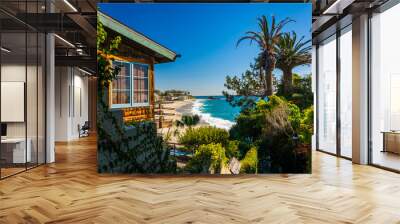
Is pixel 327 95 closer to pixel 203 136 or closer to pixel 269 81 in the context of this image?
pixel 269 81

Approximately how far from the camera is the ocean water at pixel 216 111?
20.0 ft

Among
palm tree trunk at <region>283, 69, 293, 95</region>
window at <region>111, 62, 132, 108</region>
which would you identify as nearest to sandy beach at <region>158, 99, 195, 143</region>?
window at <region>111, 62, 132, 108</region>

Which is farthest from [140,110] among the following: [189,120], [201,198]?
[201,198]

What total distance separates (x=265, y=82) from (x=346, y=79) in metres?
3.22

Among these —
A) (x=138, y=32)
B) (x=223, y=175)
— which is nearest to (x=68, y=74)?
(x=138, y=32)

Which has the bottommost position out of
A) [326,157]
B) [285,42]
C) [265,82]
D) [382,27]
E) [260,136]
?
[326,157]

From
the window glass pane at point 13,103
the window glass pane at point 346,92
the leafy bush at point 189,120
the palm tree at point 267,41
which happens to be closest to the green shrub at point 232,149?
the leafy bush at point 189,120

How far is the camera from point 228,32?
6.09 metres

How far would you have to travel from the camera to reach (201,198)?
4.59 meters

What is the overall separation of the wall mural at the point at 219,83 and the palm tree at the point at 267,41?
2cm

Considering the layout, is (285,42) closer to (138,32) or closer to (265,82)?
(265,82)

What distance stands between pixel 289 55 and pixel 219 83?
123 centimetres

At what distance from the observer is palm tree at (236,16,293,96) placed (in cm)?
601

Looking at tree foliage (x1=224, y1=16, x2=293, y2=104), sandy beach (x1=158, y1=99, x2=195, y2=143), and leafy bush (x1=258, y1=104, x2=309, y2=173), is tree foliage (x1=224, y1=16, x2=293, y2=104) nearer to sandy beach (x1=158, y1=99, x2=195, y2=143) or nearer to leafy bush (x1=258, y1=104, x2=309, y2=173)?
leafy bush (x1=258, y1=104, x2=309, y2=173)
